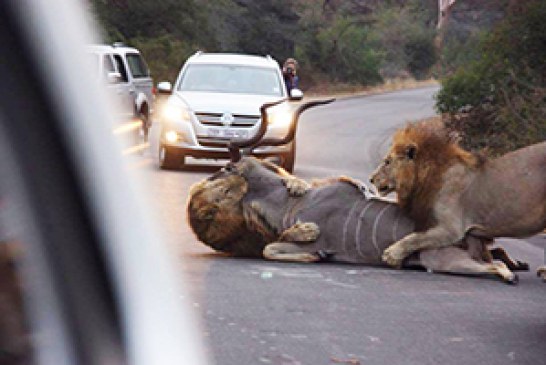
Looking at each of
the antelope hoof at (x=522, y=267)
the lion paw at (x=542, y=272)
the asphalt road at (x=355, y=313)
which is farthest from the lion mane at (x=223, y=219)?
the lion paw at (x=542, y=272)

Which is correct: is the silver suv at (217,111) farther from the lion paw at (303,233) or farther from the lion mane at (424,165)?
the lion mane at (424,165)

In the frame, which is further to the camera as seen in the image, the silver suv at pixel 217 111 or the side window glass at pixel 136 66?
the side window glass at pixel 136 66

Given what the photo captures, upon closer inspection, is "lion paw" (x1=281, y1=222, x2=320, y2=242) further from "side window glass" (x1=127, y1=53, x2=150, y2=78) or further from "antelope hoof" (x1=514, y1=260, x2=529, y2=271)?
"side window glass" (x1=127, y1=53, x2=150, y2=78)

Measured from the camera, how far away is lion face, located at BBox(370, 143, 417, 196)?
947 cm

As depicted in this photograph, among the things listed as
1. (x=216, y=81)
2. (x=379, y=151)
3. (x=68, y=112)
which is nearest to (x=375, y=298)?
(x=68, y=112)

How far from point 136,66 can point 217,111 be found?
20.1 feet

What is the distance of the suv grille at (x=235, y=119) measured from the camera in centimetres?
1998

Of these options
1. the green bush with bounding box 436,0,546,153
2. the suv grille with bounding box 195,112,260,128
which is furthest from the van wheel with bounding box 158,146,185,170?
the green bush with bounding box 436,0,546,153

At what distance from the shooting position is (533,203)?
9047 millimetres

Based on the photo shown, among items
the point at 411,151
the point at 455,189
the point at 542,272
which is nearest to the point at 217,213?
the point at 411,151

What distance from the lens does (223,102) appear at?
20.2 metres

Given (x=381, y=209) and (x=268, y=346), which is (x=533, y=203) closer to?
(x=381, y=209)

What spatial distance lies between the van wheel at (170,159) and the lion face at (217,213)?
32.2ft

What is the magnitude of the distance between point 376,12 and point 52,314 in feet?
293
